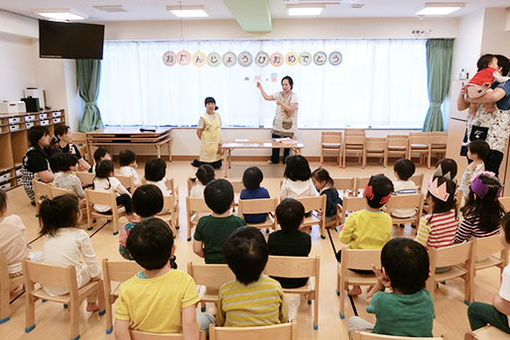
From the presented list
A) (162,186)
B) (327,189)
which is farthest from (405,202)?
(162,186)

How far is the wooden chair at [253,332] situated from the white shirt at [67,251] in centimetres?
125

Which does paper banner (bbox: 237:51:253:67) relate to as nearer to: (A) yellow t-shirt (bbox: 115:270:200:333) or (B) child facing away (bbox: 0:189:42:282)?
(B) child facing away (bbox: 0:189:42:282)

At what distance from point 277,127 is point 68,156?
12.8 feet

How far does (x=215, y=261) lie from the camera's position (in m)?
2.38

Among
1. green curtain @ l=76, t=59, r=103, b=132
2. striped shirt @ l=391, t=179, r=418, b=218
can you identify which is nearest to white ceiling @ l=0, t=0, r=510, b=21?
green curtain @ l=76, t=59, r=103, b=132

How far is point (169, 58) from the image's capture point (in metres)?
7.35

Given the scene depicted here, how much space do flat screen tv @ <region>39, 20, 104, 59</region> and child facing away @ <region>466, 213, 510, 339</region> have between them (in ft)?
21.3

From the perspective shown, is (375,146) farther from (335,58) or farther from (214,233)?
(214,233)

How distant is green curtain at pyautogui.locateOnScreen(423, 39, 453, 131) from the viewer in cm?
716

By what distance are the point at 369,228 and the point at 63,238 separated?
197 centimetres

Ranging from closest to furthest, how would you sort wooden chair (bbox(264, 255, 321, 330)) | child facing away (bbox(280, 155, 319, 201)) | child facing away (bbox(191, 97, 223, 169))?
1. wooden chair (bbox(264, 255, 321, 330))
2. child facing away (bbox(280, 155, 319, 201))
3. child facing away (bbox(191, 97, 223, 169))

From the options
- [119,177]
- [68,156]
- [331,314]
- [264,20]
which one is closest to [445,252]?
[331,314]

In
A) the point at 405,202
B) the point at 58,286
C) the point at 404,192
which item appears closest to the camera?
the point at 58,286

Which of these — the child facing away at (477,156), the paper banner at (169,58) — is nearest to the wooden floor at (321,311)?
the child facing away at (477,156)
